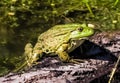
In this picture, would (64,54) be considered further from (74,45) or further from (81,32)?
(81,32)

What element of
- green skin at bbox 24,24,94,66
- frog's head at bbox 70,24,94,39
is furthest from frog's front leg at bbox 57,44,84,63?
frog's head at bbox 70,24,94,39

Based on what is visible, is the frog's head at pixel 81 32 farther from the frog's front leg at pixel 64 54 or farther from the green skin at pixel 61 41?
the frog's front leg at pixel 64 54

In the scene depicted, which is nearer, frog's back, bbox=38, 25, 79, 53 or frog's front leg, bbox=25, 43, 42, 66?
frog's front leg, bbox=25, 43, 42, 66

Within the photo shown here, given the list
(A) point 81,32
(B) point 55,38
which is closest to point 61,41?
(B) point 55,38

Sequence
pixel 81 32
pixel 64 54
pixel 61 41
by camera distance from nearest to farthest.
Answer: pixel 64 54
pixel 81 32
pixel 61 41

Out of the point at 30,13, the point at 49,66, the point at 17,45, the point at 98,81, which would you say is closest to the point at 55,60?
the point at 49,66

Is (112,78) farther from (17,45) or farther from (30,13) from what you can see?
(30,13)

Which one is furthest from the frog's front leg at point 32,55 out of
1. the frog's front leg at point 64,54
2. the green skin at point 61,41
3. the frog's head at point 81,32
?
the frog's head at point 81,32

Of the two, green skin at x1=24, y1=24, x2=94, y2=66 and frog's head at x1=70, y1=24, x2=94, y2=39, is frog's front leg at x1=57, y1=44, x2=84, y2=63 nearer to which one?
green skin at x1=24, y1=24, x2=94, y2=66
